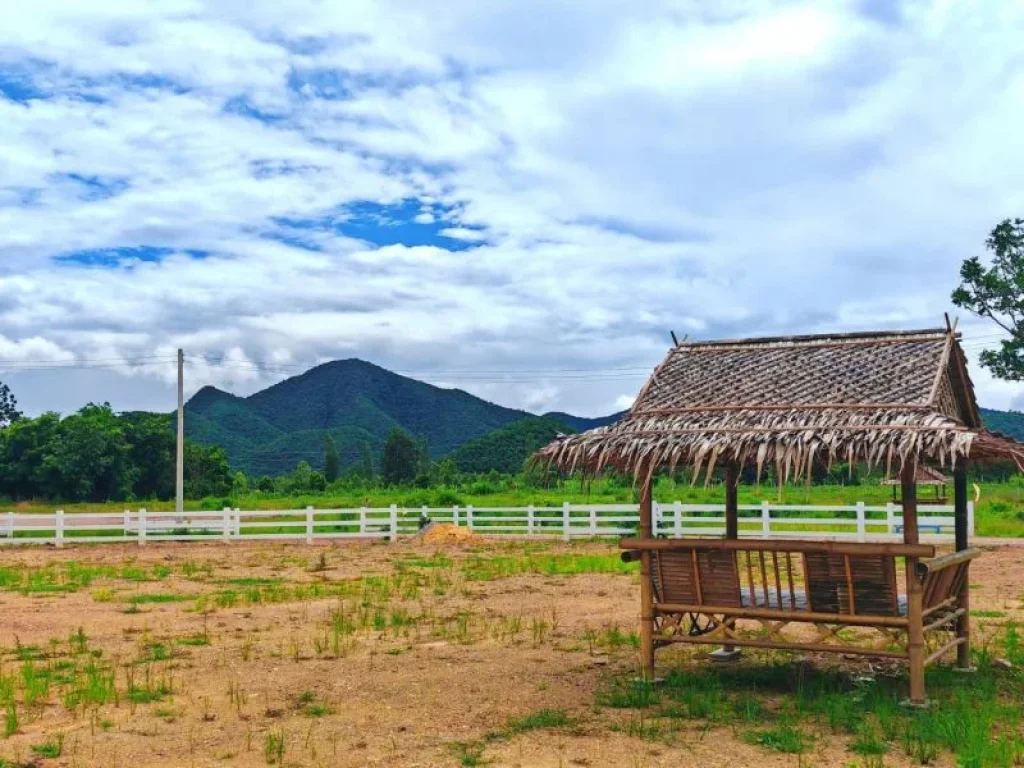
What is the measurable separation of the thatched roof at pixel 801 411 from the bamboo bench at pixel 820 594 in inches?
28.5

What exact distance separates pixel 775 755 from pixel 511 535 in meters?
22.1

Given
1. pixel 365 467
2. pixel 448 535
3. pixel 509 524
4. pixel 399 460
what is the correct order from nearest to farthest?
pixel 448 535
pixel 509 524
pixel 399 460
pixel 365 467

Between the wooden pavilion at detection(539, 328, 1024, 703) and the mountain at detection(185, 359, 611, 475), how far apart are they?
244 feet

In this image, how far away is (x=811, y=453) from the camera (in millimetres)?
8383

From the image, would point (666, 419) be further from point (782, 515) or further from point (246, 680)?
point (782, 515)

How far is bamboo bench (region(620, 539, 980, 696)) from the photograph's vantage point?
8492mm

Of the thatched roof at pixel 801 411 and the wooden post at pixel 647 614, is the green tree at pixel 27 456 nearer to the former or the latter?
the thatched roof at pixel 801 411

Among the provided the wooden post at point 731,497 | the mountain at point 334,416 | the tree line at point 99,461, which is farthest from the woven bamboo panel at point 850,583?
the mountain at point 334,416

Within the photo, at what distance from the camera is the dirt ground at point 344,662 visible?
7.50m

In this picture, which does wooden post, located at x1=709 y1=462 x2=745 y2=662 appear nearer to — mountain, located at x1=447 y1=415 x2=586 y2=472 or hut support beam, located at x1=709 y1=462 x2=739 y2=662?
hut support beam, located at x1=709 y1=462 x2=739 y2=662

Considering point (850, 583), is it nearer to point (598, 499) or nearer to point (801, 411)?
point (801, 411)

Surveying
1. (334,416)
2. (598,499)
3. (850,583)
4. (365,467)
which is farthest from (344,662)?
(334,416)

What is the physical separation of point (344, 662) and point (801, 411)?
5.33 metres

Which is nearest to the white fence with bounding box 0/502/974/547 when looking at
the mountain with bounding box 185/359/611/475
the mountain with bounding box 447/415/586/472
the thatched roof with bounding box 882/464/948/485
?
the thatched roof with bounding box 882/464/948/485
